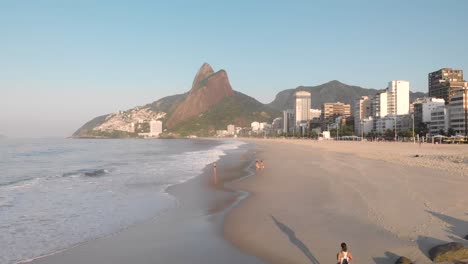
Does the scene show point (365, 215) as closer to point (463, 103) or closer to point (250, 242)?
point (250, 242)

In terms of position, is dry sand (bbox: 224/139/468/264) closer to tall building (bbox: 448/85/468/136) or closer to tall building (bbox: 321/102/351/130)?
tall building (bbox: 448/85/468/136)

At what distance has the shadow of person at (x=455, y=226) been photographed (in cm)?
848

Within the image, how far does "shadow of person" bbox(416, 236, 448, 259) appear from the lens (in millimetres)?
7696

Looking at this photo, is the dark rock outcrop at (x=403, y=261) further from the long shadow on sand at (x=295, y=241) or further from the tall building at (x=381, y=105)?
the tall building at (x=381, y=105)

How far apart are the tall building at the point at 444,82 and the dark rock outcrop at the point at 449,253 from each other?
15062cm

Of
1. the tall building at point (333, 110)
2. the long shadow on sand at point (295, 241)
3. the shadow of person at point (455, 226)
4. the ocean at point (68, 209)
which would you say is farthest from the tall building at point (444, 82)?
the long shadow on sand at point (295, 241)

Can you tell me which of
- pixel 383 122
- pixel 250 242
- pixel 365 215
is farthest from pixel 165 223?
pixel 383 122

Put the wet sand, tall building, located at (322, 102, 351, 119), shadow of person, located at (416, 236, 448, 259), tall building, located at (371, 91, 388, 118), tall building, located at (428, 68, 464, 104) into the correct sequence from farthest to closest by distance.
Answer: tall building, located at (322, 102, 351, 119) → tall building, located at (371, 91, 388, 118) → tall building, located at (428, 68, 464, 104) → the wet sand → shadow of person, located at (416, 236, 448, 259)

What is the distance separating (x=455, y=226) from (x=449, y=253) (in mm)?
2839

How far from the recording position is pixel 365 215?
11.2 m

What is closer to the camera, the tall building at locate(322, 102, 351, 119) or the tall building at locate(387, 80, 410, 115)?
the tall building at locate(387, 80, 410, 115)

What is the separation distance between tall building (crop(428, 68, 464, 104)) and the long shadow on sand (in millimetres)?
148781

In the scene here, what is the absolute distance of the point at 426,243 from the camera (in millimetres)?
8117

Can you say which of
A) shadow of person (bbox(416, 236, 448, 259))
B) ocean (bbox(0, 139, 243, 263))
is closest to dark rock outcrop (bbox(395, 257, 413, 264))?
shadow of person (bbox(416, 236, 448, 259))
